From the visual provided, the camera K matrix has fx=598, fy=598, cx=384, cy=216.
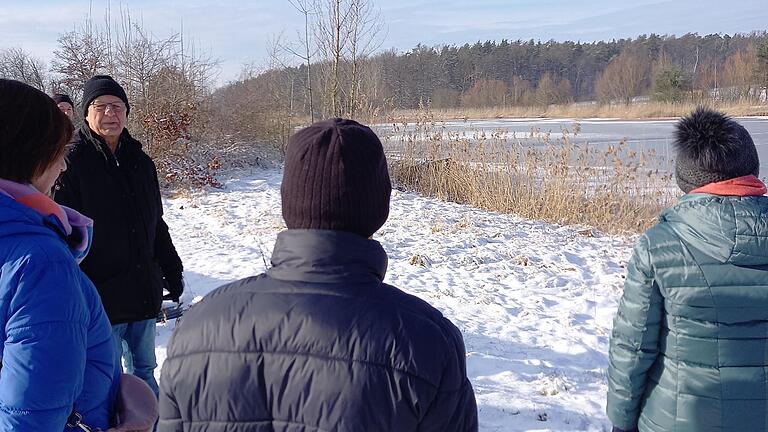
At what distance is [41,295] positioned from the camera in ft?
4.35

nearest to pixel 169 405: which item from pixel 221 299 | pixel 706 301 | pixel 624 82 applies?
pixel 221 299

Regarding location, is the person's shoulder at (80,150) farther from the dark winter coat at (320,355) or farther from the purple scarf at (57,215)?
the dark winter coat at (320,355)

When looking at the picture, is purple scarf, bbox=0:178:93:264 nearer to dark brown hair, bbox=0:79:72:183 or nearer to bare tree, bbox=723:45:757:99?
dark brown hair, bbox=0:79:72:183

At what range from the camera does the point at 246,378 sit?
1.13m

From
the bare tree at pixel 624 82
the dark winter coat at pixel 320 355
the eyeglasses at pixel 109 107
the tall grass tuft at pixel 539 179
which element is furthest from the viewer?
the bare tree at pixel 624 82

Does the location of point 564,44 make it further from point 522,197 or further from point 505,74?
point 522,197

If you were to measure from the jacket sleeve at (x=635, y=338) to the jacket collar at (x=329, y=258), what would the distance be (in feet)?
4.00

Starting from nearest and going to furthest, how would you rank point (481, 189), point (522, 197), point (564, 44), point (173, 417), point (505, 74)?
1. point (173, 417)
2. point (522, 197)
3. point (481, 189)
4. point (505, 74)
5. point (564, 44)

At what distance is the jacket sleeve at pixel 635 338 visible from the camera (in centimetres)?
202

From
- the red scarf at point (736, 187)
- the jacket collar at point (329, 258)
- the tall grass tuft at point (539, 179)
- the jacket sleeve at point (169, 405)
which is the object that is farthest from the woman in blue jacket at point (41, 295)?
the tall grass tuft at point (539, 179)

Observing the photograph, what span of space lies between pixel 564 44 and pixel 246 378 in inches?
3249

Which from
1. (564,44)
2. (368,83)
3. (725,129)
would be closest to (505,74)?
(564,44)

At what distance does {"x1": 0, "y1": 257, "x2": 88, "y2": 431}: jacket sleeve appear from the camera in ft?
4.28

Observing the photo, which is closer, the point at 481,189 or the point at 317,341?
the point at 317,341
